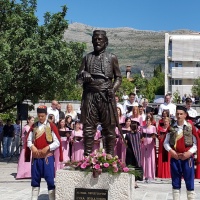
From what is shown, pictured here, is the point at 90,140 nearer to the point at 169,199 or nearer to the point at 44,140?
the point at 44,140

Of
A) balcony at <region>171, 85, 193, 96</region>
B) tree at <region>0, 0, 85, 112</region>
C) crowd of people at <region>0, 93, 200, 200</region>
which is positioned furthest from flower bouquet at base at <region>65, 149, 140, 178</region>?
balcony at <region>171, 85, 193, 96</region>

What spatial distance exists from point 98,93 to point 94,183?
5.15ft

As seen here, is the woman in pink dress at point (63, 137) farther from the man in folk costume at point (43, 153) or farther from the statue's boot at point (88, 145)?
the statue's boot at point (88, 145)

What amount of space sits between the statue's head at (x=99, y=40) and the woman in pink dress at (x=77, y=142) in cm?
458

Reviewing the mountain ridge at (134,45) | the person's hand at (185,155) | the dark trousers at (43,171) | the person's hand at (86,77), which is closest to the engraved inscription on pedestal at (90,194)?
the dark trousers at (43,171)

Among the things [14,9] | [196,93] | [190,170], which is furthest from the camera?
[196,93]

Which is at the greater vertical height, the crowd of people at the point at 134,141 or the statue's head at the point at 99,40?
the statue's head at the point at 99,40

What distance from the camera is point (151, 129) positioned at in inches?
487

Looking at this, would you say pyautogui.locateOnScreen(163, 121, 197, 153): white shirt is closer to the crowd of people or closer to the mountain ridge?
the crowd of people

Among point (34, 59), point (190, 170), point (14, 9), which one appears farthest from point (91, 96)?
point (14, 9)

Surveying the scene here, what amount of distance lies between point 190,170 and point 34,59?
7929 millimetres

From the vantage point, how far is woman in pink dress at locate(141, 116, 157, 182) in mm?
12398

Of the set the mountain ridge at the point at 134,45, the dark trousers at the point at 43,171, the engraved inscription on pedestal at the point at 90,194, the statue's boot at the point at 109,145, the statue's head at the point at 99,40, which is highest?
the mountain ridge at the point at 134,45

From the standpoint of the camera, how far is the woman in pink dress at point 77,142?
12820mm
